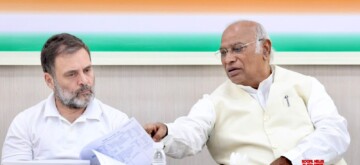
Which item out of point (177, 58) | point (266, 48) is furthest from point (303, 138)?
point (177, 58)

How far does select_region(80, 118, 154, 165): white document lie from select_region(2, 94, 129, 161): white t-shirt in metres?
0.47

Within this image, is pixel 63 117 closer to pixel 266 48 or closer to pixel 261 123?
pixel 261 123

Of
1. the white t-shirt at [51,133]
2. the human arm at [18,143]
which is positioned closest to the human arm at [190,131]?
Answer: the white t-shirt at [51,133]

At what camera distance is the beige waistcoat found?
114 inches

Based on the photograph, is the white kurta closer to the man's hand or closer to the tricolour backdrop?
the man's hand

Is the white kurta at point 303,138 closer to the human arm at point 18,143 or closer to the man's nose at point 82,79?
the man's nose at point 82,79

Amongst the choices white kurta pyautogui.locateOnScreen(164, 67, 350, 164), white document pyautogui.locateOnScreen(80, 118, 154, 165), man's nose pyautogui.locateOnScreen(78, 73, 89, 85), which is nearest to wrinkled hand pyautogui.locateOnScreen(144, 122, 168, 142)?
white kurta pyautogui.locateOnScreen(164, 67, 350, 164)

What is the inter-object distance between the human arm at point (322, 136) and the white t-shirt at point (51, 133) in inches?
31.7

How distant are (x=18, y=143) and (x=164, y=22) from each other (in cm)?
107

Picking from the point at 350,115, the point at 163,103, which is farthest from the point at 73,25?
the point at 350,115

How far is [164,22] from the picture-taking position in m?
3.39

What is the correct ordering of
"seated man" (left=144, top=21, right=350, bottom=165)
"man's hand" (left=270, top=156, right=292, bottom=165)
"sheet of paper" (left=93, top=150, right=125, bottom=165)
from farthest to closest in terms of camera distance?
"seated man" (left=144, top=21, right=350, bottom=165), "man's hand" (left=270, top=156, right=292, bottom=165), "sheet of paper" (left=93, top=150, right=125, bottom=165)

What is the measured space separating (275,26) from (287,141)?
79 cm

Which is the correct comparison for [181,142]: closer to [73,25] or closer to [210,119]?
[210,119]
